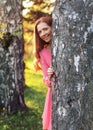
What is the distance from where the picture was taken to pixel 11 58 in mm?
10836

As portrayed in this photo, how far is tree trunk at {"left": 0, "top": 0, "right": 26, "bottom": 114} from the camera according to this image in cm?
1068

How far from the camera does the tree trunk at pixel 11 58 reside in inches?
420

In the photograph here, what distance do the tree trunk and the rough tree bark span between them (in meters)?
5.43

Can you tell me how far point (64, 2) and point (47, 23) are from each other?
1.48m

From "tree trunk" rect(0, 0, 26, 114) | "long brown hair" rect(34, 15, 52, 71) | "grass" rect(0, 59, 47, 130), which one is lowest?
"grass" rect(0, 59, 47, 130)

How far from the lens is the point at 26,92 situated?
1528 cm

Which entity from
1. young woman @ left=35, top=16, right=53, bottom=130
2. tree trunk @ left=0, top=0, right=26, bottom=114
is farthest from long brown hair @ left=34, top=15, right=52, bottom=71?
tree trunk @ left=0, top=0, right=26, bottom=114

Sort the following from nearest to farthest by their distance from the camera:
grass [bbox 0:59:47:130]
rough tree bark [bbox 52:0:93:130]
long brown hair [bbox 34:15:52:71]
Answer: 1. rough tree bark [bbox 52:0:93:130]
2. long brown hair [bbox 34:15:52:71]
3. grass [bbox 0:59:47:130]

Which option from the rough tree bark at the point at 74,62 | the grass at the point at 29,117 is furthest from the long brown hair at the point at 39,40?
the grass at the point at 29,117

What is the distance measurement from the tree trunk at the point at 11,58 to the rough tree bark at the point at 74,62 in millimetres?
5430

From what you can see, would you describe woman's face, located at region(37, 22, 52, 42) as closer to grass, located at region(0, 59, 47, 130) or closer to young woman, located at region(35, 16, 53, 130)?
young woman, located at region(35, 16, 53, 130)

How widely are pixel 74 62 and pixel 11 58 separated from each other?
6092 mm

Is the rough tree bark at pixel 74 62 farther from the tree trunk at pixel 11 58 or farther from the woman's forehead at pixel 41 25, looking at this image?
the tree trunk at pixel 11 58

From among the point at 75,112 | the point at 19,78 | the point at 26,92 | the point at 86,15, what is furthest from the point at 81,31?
the point at 26,92
